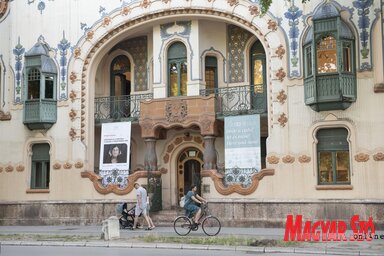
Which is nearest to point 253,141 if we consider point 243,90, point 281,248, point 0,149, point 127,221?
point 243,90

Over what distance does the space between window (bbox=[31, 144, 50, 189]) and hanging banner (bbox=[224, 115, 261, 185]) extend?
28.6 feet

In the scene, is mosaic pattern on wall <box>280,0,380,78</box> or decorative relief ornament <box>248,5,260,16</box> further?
decorative relief ornament <box>248,5,260,16</box>

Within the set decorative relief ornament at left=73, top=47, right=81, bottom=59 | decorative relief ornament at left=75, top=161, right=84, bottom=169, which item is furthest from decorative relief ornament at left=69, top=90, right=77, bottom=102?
decorative relief ornament at left=75, top=161, right=84, bottom=169

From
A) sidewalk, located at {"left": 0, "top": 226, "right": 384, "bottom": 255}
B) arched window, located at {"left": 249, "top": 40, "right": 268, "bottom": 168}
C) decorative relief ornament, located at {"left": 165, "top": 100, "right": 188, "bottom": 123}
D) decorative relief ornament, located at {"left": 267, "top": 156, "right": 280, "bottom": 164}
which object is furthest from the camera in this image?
decorative relief ornament, located at {"left": 165, "top": 100, "right": 188, "bottom": 123}

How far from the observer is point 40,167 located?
89.5 feet

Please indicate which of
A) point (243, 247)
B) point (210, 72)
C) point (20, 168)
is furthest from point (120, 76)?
point (243, 247)

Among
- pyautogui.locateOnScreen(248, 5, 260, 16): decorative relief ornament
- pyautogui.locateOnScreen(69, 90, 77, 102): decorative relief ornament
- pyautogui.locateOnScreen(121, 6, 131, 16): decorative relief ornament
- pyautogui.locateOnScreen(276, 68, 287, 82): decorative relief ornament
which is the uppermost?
pyautogui.locateOnScreen(121, 6, 131, 16): decorative relief ornament

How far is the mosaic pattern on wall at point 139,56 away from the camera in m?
28.2

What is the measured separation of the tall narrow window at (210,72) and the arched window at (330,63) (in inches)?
217

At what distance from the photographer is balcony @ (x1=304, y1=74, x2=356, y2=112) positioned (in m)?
21.4

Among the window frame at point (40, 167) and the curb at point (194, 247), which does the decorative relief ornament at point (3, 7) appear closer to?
the window frame at point (40, 167)

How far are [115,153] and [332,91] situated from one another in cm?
1011

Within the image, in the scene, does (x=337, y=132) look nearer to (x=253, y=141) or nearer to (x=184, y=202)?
(x=253, y=141)

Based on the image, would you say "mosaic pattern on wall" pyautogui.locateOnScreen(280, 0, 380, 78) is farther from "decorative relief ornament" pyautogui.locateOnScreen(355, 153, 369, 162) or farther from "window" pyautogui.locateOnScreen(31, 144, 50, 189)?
"window" pyautogui.locateOnScreen(31, 144, 50, 189)
